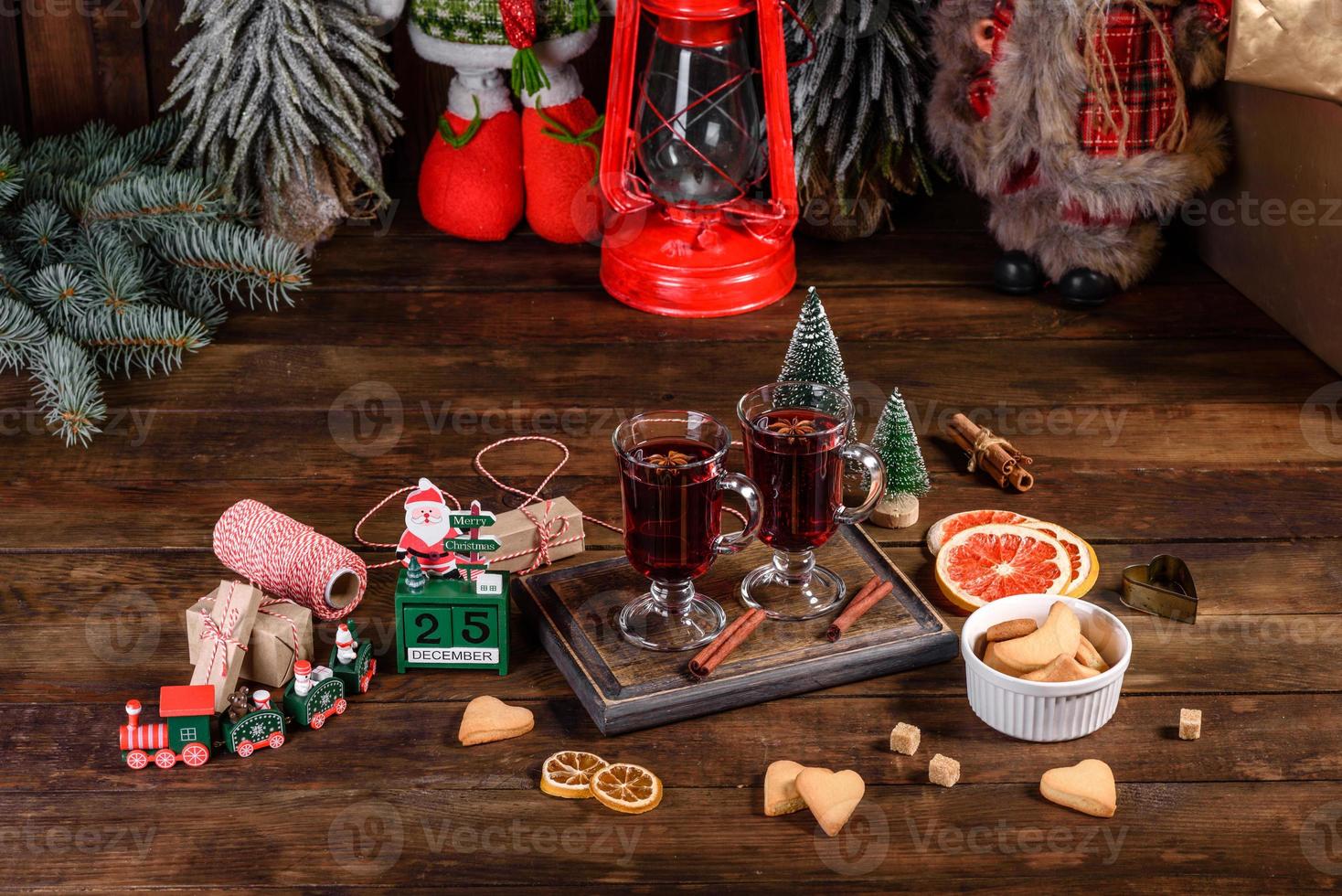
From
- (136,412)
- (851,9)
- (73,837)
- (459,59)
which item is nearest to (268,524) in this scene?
(73,837)

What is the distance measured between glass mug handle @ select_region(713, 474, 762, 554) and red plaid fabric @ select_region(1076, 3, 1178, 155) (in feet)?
3.07

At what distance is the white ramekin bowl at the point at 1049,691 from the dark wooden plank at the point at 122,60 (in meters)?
1.69

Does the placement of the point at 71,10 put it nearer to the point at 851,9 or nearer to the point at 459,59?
the point at 459,59

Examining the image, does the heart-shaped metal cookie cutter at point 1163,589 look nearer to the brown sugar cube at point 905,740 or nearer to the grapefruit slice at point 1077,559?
the grapefruit slice at point 1077,559

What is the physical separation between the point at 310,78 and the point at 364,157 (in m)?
0.15

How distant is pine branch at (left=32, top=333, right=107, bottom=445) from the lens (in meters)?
1.62

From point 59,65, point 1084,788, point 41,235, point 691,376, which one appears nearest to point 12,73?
Result: point 59,65

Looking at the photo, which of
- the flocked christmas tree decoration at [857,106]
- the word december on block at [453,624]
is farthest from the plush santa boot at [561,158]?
the word december on block at [453,624]

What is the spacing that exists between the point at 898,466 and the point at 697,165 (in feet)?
2.13

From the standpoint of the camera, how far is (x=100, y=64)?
Result: 2227mm

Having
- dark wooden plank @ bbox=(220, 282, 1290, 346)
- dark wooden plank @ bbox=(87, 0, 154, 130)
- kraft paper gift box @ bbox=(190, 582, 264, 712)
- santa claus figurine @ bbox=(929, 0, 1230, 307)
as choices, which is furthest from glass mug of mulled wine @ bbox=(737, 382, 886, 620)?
dark wooden plank @ bbox=(87, 0, 154, 130)

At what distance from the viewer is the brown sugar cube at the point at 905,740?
1.14 meters

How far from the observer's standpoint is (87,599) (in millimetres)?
1339

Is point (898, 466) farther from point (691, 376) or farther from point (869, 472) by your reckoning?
point (691, 376)
